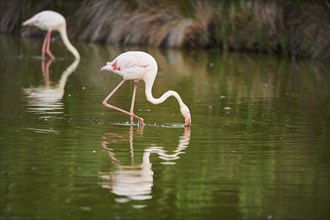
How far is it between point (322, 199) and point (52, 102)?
6.98m

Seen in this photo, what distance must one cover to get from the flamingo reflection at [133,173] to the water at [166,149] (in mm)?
11

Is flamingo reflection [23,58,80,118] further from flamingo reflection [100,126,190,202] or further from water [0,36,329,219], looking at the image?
flamingo reflection [100,126,190,202]

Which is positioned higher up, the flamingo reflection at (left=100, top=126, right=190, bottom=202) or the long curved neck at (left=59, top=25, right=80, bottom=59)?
the long curved neck at (left=59, top=25, right=80, bottom=59)

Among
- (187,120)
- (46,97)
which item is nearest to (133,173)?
(187,120)

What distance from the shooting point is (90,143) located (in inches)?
445

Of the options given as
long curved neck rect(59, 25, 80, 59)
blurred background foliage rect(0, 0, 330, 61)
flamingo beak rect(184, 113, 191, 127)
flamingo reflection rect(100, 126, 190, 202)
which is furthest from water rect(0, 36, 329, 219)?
blurred background foliage rect(0, 0, 330, 61)

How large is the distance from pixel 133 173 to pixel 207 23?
54.9ft

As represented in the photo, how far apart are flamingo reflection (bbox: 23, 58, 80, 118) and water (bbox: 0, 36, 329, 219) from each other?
0.02m

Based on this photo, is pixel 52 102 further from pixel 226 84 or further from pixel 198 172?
pixel 198 172

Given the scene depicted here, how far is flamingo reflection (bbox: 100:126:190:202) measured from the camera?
8.70 meters

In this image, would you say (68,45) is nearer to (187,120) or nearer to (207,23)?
(207,23)

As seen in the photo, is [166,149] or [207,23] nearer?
[166,149]

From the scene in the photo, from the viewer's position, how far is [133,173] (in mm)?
9578

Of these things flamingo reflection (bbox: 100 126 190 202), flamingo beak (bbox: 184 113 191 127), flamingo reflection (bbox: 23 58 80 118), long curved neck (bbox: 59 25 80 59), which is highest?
long curved neck (bbox: 59 25 80 59)
